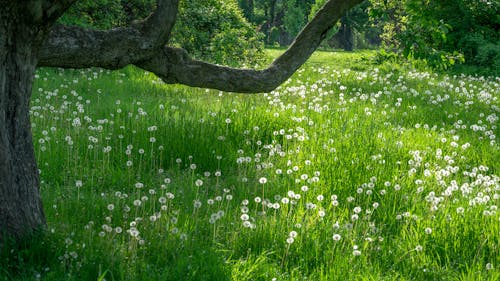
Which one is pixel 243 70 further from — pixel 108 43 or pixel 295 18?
pixel 295 18

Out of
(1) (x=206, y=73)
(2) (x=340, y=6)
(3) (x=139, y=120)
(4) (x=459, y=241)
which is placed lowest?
(4) (x=459, y=241)

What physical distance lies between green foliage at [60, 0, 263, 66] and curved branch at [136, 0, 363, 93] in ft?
30.6

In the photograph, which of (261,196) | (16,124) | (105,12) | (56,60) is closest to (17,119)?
(16,124)

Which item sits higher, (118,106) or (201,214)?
(118,106)

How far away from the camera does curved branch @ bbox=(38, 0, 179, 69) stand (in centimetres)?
429

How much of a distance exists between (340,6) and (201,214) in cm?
230

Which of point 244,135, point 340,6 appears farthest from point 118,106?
point 340,6

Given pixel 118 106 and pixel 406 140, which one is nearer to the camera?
pixel 406 140

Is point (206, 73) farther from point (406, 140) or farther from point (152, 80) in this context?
point (152, 80)

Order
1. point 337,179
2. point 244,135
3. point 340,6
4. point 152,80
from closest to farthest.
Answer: point 340,6 → point 337,179 → point 244,135 → point 152,80

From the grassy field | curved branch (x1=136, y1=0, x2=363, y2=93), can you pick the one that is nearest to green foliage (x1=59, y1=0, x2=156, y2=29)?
the grassy field

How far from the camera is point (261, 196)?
5.82m

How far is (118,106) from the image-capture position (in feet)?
29.5

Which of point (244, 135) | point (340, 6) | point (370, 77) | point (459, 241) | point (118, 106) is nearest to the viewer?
point (459, 241)
